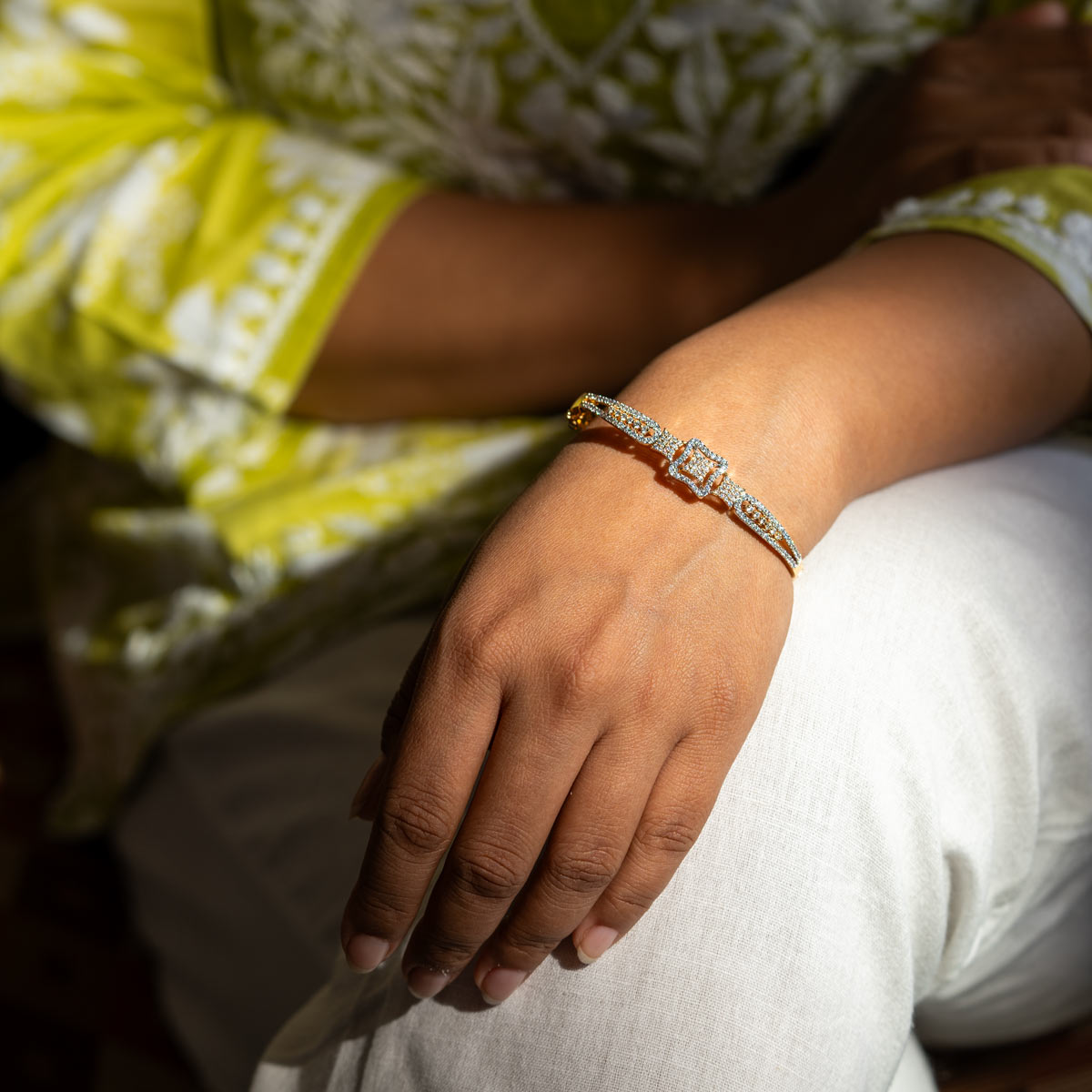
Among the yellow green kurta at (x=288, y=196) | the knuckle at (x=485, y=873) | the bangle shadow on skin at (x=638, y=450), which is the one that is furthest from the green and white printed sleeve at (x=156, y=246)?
the knuckle at (x=485, y=873)

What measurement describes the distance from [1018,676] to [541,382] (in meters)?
0.40

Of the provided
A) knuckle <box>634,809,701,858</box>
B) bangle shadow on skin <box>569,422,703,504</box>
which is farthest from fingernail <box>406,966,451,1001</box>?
bangle shadow on skin <box>569,422,703,504</box>

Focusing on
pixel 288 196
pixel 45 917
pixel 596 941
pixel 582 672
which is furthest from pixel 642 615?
pixel 45 917

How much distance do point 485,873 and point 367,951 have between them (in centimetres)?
8

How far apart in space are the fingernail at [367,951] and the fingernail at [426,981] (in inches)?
0.8

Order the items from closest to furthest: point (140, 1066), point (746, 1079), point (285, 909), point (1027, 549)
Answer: point (746, 1079) < point (1027, 549) < point (285, 909) < point (140, 1066)

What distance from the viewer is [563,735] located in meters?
0.37

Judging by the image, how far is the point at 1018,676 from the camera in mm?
435

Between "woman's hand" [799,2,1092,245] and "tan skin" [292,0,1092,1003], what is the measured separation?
0.11m

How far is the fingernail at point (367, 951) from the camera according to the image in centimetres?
42

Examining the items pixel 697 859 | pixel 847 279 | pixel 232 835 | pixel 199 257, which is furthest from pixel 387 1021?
pixel 199 257

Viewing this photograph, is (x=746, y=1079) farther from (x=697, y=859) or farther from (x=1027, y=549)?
(x=1027, y=549)

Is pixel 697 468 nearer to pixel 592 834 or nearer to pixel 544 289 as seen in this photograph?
pixel 592 834

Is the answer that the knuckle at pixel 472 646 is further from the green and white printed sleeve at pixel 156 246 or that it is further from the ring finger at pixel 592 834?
the green and white printed sleeve at pixel 156 246
